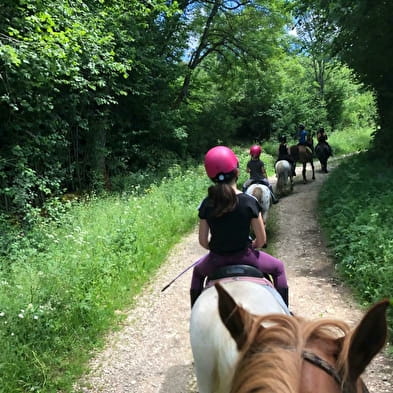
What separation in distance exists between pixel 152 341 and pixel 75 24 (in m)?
6.63

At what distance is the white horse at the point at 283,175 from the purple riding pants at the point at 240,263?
9585mm

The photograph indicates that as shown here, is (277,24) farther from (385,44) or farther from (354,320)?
(354,320)

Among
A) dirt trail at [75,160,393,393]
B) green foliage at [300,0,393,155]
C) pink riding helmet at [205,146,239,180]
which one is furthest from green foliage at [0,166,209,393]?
green foliage at [300,0,393,155]

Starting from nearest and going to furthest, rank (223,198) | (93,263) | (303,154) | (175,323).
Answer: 1. (223,198)
2. (175,323)
3. (93,263)
4. (303,154)

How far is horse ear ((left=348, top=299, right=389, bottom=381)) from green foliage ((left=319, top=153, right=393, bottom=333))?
3.73 m

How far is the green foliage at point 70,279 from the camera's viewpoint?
414cm

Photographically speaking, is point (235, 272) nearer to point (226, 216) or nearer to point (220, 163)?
point (226, 216)

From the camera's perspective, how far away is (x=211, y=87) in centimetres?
2355

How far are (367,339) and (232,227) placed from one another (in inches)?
77.7

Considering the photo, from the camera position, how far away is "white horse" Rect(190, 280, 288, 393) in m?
2.23

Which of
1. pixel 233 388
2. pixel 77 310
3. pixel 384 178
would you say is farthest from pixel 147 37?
→ pixel 233 388

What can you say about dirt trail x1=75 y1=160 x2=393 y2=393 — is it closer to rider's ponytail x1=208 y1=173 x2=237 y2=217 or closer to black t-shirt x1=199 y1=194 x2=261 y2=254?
black t-shirt x1=199 y1=194 x2=261 y2=254

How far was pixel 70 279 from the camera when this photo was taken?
5543 millimetres

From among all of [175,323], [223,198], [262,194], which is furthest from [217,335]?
[262,194]
